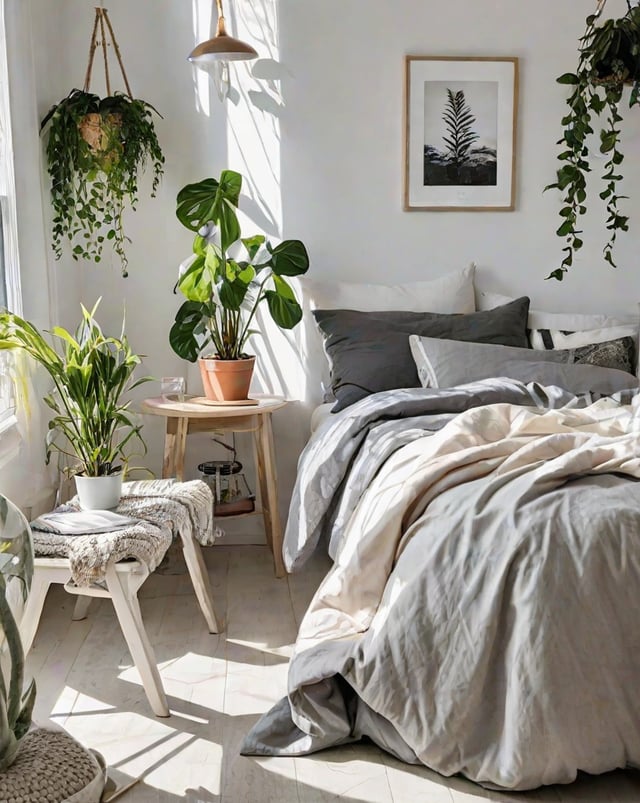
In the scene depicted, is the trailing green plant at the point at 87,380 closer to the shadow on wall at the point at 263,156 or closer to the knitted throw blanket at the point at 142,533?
the knitted throw blanket at the point at 142,533

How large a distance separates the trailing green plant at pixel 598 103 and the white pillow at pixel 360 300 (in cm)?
38

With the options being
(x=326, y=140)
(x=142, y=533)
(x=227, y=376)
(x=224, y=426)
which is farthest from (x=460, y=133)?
(x=142, y=533)

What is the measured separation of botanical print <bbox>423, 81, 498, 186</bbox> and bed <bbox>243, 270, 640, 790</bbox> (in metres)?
1.64

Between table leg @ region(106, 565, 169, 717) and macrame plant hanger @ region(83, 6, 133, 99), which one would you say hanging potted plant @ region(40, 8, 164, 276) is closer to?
macrame plant hanger @ region(83, 6, 133, 99)

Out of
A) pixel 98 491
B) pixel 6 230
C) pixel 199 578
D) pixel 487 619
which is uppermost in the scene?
pixel 6 230

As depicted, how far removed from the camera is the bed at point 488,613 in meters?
2.14

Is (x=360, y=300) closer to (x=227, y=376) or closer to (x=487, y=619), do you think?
(x=227, y=376)

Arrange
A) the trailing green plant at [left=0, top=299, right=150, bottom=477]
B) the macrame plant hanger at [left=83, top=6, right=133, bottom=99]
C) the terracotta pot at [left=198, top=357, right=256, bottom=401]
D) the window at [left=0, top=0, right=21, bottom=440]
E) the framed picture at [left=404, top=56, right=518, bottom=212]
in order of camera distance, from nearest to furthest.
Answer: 1. the trailing green plant at [left=0, top=299, right=150, bottom=477]
2. the window at [left=0, top=0, right=21, bottom=440]
3. the terracotta pot at [left=198, top=357, right=256, bottom=401]
4. the macrame plant hanger at [left=83, top=6, right=133, bottom=99]
5. the framed picture at [left=404, top=56, right=518, bottom=212]

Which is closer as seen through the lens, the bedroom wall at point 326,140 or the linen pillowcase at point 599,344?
the linen pillowcase at point 599,344

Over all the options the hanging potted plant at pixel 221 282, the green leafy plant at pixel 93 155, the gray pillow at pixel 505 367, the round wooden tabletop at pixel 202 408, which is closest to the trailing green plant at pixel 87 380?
the round wooden tabletop at pixel 202 408

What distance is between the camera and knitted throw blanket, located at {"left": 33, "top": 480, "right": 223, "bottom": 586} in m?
2.43

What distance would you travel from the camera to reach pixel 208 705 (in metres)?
2.66

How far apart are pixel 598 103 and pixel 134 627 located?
2.71 meters

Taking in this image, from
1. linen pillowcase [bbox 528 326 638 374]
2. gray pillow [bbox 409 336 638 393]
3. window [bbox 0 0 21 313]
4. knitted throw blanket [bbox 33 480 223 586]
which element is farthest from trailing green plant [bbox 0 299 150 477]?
linen pillowcase [bbox 528 326 638 374]
